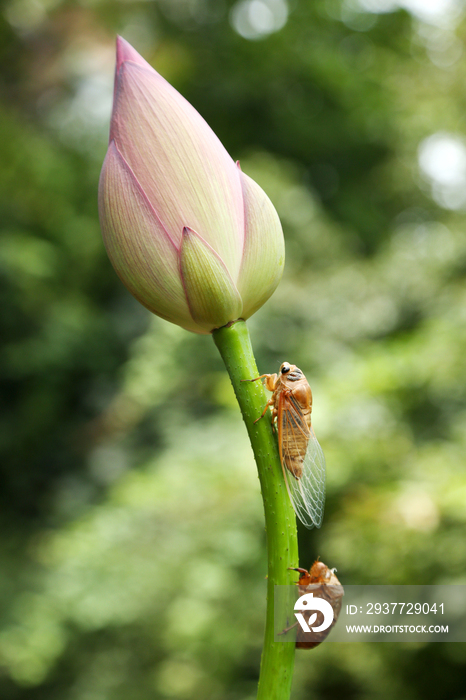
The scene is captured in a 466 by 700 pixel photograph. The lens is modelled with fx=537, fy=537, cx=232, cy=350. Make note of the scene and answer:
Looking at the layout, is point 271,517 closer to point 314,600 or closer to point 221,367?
point 314,600

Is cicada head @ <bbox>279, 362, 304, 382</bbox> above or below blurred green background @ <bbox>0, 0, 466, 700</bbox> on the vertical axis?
below

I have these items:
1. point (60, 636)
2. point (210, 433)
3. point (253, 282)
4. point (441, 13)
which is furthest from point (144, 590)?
point (441, 13)

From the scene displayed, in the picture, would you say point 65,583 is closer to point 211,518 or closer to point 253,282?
point 211,518

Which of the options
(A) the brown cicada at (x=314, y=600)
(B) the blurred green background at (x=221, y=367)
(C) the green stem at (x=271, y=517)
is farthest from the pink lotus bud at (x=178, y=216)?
(B) the blurred green background at (x=221, y=367)

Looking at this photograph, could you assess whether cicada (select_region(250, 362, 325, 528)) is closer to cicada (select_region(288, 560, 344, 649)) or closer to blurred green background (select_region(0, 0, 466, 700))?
cicada (select_region(288, 560, 344, 649))

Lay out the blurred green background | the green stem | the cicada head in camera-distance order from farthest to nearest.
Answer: the blurred green background < the cicada head < the green stem

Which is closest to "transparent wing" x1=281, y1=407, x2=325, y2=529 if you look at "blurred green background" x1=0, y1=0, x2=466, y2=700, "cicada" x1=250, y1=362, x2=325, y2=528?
"cicada" x1=250, y1=362, x2=325, y2=528

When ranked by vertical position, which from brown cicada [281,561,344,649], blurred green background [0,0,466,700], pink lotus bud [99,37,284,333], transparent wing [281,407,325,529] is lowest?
brown cicada [281,561,344,649]

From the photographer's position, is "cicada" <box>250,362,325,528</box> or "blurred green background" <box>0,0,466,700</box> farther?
"blurred green background" <box>0,0,466,700</box>
